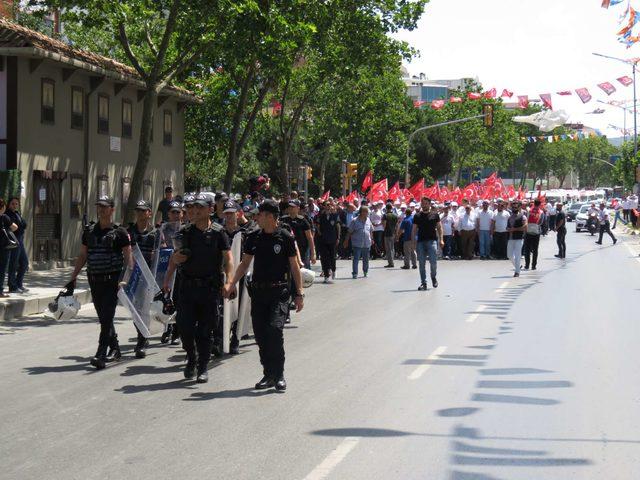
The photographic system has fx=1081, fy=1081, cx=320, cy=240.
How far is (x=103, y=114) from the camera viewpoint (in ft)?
101

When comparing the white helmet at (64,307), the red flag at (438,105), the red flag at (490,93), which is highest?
the red flag at (490,93)

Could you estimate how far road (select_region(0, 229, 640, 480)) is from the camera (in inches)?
271

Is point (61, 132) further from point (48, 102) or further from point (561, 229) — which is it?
point (561, 229)

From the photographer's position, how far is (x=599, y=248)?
4047cm

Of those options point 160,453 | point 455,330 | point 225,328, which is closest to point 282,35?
point 455,330

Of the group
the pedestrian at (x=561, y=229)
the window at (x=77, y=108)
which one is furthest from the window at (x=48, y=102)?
the pedestrian at (x=561, y=229)

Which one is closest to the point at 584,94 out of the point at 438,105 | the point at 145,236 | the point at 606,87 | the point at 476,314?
the point at 606,87

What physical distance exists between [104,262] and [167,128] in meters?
25.9

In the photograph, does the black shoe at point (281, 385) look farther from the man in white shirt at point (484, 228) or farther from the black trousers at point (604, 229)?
the black trousers at point (604, 229)

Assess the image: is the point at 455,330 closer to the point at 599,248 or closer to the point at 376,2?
the point at 376,2

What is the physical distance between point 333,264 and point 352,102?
26.0 metres

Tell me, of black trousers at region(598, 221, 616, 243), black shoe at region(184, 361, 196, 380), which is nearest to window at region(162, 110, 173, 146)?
black trousers at region(598, 221, 616, 243)

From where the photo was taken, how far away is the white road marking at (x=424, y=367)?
10438 millimetres

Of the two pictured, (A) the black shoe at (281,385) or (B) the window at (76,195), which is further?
(B) the window at (76,195)
